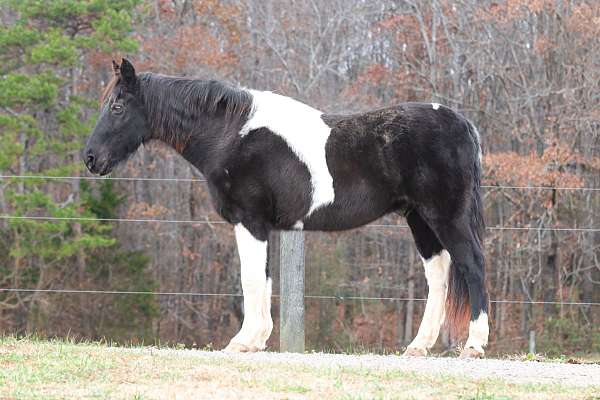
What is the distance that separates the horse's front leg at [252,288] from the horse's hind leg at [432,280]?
133cm

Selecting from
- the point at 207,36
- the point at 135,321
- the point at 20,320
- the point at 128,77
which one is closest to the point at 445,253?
the point at 128,77

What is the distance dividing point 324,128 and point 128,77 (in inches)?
69.0

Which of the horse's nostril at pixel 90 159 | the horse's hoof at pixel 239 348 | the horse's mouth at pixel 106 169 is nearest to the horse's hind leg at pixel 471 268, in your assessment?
the horse's hoof at pixel 239 348

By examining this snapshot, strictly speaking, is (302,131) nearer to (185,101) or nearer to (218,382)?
(185,101)

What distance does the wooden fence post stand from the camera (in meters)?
8.82

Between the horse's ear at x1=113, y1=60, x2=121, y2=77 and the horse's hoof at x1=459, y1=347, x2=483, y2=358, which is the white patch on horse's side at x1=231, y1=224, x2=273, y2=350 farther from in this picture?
the horse's ear at x1=113, y1=60, x2=121, y2=77

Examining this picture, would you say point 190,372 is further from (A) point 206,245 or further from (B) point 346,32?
(B) point 346,32

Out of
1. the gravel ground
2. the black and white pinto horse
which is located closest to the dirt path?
the gravel ground

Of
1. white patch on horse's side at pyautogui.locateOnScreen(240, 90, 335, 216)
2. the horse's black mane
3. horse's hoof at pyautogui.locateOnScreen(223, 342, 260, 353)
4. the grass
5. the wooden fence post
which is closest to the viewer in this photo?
the grass

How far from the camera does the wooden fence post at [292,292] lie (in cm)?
882

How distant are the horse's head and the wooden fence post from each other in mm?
2156

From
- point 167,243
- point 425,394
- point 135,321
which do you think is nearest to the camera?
point 425,394

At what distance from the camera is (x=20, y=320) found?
63.9 feet

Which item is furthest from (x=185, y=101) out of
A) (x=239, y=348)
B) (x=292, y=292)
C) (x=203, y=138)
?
(x=292, y=292)
